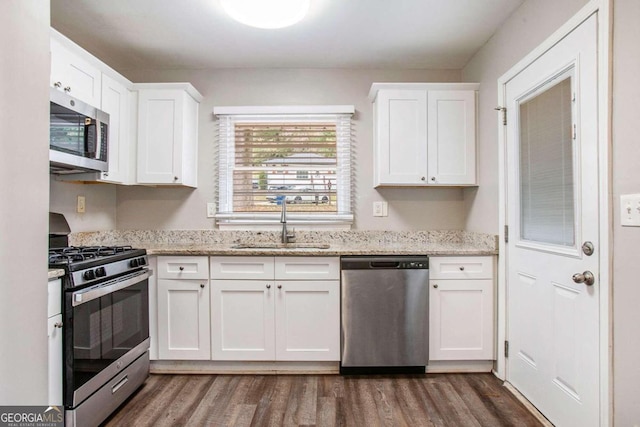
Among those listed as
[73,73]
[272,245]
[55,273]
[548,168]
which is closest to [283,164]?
[272,245]

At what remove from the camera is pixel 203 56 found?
264 cm

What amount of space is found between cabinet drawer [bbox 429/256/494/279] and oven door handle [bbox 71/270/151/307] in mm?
1946

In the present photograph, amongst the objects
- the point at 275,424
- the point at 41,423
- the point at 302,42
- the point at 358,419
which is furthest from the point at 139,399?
the point at 302,42

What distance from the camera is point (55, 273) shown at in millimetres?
1493

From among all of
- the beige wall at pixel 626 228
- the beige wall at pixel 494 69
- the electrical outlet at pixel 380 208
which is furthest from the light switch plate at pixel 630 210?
the electrical outlet at pixel 380 208

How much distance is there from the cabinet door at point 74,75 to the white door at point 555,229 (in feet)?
8.85

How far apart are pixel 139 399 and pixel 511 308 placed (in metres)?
2.39

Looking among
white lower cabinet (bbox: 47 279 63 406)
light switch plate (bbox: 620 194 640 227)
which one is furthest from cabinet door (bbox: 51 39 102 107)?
light switch plate (bbox: 620 194 640 227)

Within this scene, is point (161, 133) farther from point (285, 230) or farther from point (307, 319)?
point (307, 319)

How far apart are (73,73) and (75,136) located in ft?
1.39

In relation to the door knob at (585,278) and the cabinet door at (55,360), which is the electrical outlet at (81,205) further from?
the door knob at (585,278)

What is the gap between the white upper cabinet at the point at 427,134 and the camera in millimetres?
2551

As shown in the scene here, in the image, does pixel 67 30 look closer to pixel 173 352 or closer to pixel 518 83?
pixel 173 352

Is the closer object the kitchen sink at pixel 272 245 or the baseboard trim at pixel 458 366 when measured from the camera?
the baseboard trim at pixel 458 366
